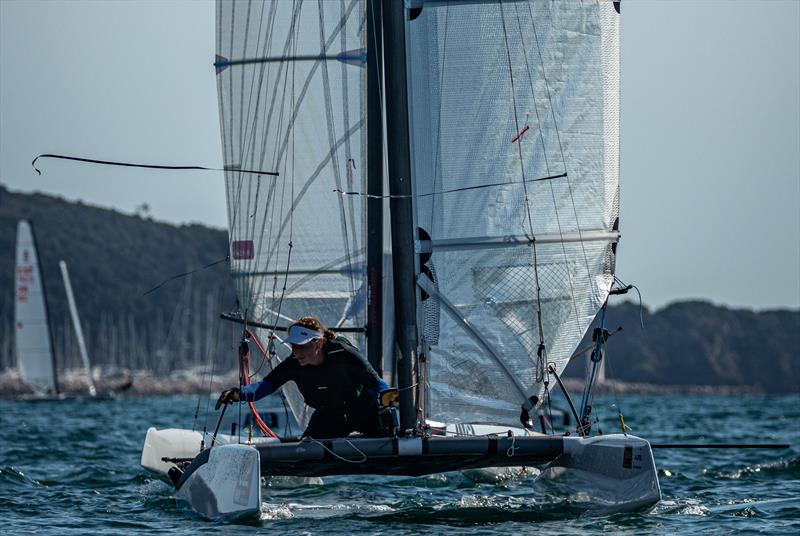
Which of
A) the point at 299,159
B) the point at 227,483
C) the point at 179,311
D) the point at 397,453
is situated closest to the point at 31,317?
the point at 299,159

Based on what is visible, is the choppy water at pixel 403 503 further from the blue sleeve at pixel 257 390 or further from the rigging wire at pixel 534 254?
the rigging wire at pixel 534 254

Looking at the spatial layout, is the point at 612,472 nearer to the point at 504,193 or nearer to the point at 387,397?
the point at 387,397

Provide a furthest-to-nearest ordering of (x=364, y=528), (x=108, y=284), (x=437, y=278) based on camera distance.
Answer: (x=108, y=284)
(x=437, y=278)
(x=364, y=528)

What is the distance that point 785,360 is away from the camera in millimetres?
156125

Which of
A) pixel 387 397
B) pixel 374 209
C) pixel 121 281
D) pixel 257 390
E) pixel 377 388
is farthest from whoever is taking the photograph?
pixel 121 281

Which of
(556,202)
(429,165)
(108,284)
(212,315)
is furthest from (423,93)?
(108,284)

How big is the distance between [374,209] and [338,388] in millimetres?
4370

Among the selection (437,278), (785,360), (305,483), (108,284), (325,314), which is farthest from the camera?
(785,360)

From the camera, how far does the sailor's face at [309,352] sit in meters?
10.6

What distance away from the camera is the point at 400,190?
1195 cm

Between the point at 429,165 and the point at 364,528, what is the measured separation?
132 inches

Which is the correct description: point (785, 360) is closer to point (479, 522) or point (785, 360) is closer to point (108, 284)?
point (108, 284)

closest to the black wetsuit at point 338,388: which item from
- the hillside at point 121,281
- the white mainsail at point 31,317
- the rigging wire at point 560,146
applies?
the rigging wire at point 560,146

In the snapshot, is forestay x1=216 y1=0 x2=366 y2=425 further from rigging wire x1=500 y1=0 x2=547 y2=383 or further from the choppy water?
rigging wire x1=500 y1=0 x2=547 y2=383
